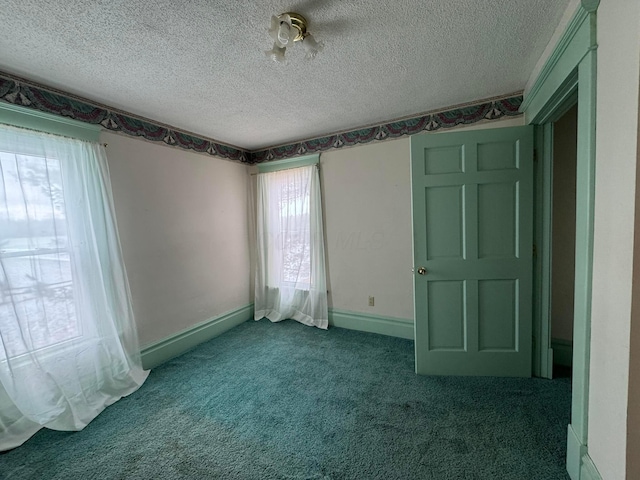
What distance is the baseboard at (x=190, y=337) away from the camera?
253 cm

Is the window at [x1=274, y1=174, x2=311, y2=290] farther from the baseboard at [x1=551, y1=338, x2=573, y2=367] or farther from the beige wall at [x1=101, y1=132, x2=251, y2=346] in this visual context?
the baseboard at [x1=551, y1=338, x2=573, y2=367]

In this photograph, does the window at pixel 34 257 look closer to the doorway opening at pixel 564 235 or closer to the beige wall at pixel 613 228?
the beige wall at pixel 613 228

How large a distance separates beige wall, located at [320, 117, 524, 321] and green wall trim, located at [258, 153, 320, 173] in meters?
0.10

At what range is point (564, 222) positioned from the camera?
7.46 feet

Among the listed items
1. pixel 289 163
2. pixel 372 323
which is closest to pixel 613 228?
pixel 372 323

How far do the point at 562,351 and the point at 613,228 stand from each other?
1.88m

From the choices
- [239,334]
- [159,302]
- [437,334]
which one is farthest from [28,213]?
[437,334]

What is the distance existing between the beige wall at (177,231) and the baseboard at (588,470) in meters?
3.15

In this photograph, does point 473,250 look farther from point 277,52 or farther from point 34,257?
point 34,257

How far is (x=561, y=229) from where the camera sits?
2.29 meters

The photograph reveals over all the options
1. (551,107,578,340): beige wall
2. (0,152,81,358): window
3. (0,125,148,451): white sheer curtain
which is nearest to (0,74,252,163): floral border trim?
(0,125,148,451): white sheer curtain

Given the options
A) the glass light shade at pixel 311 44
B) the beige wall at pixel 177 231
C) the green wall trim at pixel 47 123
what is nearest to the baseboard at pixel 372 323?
the beige wall at pixel 177 231

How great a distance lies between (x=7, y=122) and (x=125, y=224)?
3.14 ft

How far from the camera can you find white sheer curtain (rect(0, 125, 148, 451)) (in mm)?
1700
